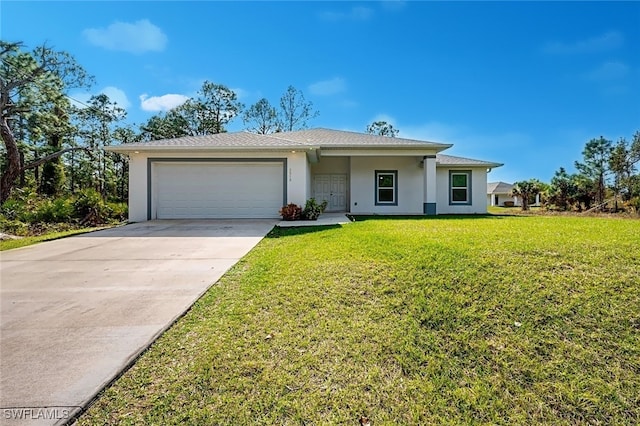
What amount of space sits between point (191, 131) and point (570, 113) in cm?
2881

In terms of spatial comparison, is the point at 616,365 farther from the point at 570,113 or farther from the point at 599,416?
the point at 570,113

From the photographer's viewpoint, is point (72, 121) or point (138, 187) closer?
point (138, 187)

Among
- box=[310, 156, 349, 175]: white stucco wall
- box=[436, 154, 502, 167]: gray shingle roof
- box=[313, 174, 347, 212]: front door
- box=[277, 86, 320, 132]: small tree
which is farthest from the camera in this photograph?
box=[277, 86, 320, 132]: small tree

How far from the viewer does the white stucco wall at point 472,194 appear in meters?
16.2

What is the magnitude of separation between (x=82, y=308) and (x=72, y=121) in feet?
87.9

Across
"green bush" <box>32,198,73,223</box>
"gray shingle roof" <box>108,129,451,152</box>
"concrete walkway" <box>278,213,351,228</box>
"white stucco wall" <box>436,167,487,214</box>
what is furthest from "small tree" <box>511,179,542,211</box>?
"green bush" <box>32,198,73,223</box>

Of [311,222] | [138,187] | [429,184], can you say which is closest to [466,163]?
[429,184]

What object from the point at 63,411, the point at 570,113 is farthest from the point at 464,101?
the point at 63,411

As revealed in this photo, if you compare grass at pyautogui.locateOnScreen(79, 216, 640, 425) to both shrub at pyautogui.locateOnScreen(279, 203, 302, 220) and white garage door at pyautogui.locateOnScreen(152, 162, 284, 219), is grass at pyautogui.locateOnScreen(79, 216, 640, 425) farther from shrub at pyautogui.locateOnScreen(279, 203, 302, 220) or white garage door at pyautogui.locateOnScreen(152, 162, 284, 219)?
white garage door at pyautogui.locateOnScreen(152, 162, 284, 219)

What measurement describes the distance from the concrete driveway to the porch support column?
9.10m

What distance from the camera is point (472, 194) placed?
1639 centimetres

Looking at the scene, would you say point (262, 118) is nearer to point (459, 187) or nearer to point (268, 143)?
point (268, 143)

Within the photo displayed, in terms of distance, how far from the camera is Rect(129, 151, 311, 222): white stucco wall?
1212cm

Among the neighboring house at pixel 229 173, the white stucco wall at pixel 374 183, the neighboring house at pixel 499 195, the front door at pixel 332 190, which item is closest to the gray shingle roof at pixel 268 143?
the neighboring house at pixel 229 173
